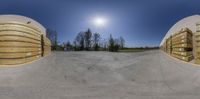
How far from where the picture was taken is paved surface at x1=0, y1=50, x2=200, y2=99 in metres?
5.54

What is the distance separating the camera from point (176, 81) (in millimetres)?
7457

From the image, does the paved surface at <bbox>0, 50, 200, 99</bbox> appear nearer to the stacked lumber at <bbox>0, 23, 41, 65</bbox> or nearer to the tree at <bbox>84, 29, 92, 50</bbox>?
the stacked lumber at <bbox>0, 23, 41, 65</bbox>

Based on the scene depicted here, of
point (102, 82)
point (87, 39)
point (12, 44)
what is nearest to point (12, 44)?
point (12, 44)

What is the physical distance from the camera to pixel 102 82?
24.7 ft

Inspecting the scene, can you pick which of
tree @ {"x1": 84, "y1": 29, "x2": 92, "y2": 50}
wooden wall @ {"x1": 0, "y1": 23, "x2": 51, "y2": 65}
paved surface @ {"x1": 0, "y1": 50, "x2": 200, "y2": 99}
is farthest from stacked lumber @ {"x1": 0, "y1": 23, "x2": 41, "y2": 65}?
tree @ {"x1": 84, "y1": 29, "x2": 92, "y2": 50}

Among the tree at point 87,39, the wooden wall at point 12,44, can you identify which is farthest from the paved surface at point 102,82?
the tree at point 87,39

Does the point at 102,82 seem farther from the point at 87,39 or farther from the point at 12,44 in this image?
the point at 87,39

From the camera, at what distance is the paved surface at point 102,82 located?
5.54m

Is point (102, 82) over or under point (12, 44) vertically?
under

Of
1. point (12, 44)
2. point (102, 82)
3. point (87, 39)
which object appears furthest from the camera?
point (87, 39)

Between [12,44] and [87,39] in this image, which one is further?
[87,39]

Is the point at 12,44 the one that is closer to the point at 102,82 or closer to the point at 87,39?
the point at 102,82

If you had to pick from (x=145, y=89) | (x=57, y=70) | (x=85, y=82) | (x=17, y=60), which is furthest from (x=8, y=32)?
(x=145, y=89)

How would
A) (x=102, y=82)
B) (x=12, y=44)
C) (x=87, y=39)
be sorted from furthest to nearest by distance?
(x=87, y=39) → (x=12, y=44) → (x=102, y=82)
